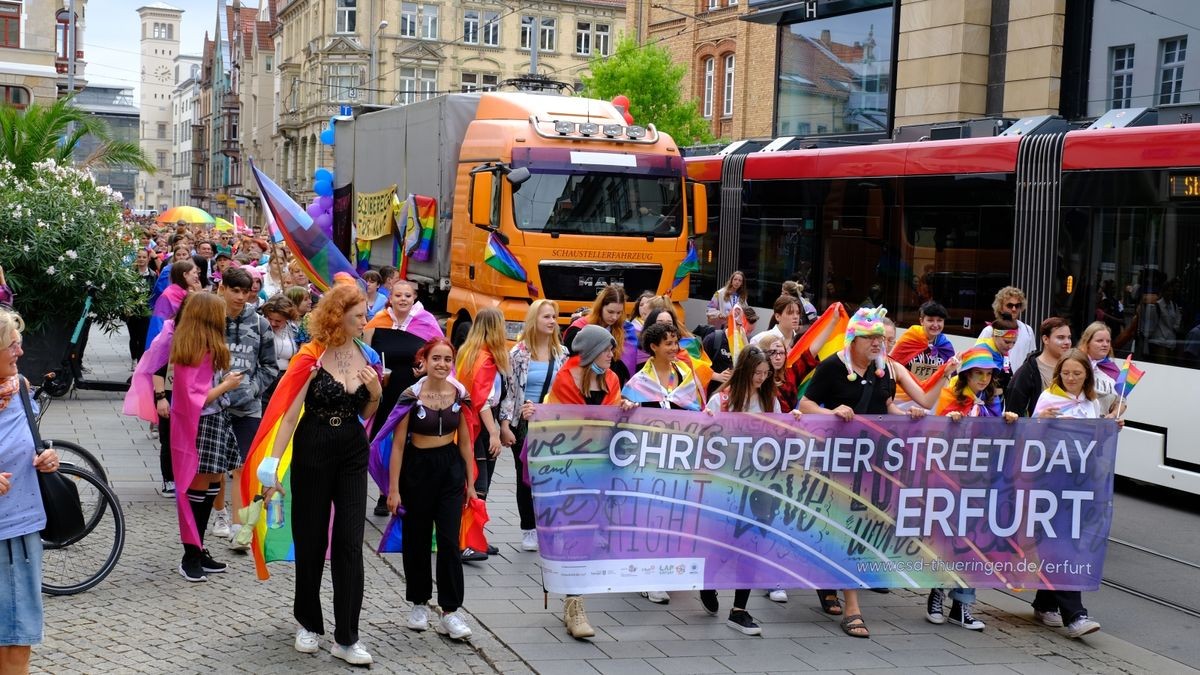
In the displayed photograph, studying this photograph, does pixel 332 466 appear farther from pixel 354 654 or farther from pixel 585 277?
pixel 585 277

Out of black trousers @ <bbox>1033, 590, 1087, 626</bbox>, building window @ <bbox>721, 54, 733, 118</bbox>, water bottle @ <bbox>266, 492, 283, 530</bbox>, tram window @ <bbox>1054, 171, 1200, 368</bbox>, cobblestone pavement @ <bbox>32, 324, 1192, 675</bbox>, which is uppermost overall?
building window @ <bbox>721, 54, 733, 118</bbox>

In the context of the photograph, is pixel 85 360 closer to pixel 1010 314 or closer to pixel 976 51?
pixel 1010 314

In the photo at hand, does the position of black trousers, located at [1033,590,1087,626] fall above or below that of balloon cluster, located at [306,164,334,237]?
below

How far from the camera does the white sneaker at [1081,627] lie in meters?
7.46

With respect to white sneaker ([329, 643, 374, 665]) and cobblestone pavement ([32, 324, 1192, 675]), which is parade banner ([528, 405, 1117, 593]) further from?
white sneaker ([329, 643, 374, 665])

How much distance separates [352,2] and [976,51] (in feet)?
180

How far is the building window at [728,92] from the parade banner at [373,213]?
71.7ft

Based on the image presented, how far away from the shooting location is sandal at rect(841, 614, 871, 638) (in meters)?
7.28

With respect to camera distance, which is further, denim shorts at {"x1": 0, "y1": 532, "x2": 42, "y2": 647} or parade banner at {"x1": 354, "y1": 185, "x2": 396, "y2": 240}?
parade banner at {"x1": 354, "y1": 185, "x2": 396, "y2": 240}

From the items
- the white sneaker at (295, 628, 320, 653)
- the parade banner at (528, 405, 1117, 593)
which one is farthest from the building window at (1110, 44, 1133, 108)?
the white sneaker at (295, 628, 320, 653)

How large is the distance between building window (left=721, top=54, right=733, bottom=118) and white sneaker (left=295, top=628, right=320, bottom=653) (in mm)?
36596

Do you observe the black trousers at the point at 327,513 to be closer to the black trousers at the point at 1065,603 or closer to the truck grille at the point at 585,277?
the black trousers at the point at 1065,603

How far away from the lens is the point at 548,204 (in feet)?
53.6

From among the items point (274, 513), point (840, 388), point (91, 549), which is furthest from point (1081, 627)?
point (91, 549)
